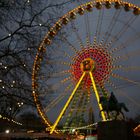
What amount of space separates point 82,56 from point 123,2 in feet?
15.2

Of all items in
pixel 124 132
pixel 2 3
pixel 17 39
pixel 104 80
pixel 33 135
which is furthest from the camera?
pixel 33 135

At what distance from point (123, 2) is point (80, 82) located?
245 inches

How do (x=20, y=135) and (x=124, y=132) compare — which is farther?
(x=20, y=135)

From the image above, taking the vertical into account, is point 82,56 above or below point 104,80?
above

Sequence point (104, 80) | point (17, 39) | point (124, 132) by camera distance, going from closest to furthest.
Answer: point (17, 39) → point (124, 132) → point (104, 80)

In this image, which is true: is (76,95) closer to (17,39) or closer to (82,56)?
(82,56)

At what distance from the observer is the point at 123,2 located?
28625 millimetres

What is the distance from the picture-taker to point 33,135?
30141 mm

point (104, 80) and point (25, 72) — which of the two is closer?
point (25, 72)

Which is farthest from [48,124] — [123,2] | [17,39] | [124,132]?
[17,39]

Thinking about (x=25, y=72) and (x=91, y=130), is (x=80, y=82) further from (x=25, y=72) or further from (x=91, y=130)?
(x=25, y=72)

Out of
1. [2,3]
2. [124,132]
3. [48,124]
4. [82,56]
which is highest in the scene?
[82,56]

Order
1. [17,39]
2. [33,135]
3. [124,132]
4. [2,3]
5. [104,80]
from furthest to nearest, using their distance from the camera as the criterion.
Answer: [33,135], [104,80], [124,132], [17,39], [2,3]

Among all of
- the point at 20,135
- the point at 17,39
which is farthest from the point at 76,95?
the point at 17,39
